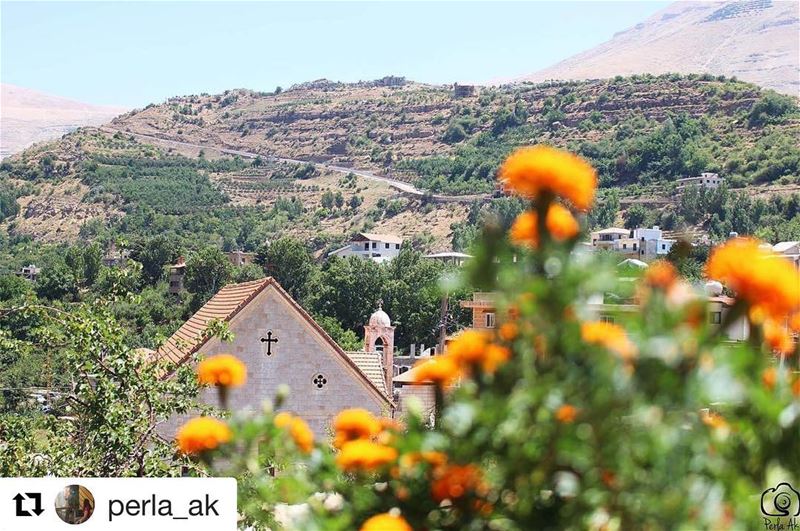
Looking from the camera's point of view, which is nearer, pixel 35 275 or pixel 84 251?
pixel 84 251

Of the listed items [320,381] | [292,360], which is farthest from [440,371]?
[320,381]

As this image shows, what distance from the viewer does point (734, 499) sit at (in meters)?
2.35

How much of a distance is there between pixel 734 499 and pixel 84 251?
82.6 m

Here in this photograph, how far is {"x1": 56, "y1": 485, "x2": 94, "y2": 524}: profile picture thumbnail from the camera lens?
3748 mm

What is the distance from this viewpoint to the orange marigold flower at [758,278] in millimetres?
2184

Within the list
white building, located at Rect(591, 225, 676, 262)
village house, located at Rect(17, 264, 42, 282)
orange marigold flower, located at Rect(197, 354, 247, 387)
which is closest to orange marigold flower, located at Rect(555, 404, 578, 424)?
orange marigold flower, located at Rect(197, 354, 247, 387)

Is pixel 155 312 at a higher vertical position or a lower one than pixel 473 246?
lower

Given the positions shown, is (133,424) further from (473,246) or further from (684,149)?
(684,149)

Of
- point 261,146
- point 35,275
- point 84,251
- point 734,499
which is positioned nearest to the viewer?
point 734,499

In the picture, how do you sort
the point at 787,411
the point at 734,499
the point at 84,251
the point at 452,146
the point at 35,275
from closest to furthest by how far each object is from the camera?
the point at 734,499
the point at 787,411
the point at 84,251
the point at 35,275
the point at 452,146

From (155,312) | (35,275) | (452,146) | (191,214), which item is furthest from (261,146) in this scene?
(155,312)

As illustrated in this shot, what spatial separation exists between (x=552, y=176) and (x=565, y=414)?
49 centimetres

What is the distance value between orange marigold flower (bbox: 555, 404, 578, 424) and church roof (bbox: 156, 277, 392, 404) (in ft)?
41.8

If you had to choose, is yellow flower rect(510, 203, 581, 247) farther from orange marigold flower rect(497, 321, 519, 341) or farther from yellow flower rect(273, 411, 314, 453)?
yellow flower rect(273, 411, 314, 453)
